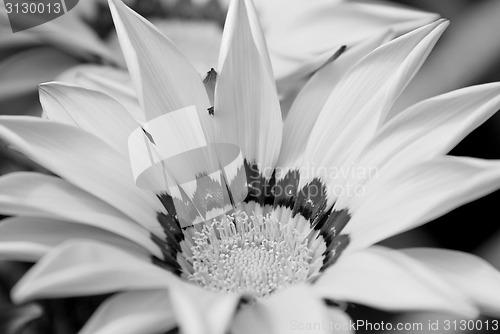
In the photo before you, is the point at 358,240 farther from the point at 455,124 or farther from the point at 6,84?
the point at 6,84

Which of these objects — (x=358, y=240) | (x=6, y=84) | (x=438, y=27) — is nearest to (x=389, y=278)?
(x=358, y=240)

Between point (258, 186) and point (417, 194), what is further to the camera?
point (258, 186)

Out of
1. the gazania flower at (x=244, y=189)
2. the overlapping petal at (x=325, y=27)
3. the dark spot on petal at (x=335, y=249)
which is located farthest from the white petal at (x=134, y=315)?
the overlapping petal at (x=325, y=27)

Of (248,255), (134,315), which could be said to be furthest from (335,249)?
(134,315)

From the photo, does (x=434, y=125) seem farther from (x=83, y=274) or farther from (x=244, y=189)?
(x=83, y=274)

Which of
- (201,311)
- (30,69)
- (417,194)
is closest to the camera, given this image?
(201,311)

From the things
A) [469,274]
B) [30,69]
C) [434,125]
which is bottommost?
[469,274]
